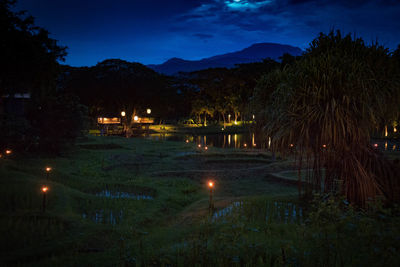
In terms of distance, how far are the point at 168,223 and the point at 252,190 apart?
4666 millimetres

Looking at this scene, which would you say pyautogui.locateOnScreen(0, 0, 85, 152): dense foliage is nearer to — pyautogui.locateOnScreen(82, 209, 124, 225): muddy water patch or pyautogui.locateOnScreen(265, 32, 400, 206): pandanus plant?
pyautogui.locateOnScreen(82, 209, 124, 225): muddy water patch

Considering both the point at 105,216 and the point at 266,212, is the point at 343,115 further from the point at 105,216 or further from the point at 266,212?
the point at 105,216

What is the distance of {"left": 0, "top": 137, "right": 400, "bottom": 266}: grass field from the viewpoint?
15.0 feet

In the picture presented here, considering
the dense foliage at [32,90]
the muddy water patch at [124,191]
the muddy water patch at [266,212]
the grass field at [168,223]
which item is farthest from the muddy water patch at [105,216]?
the dense foliage at [32,90]

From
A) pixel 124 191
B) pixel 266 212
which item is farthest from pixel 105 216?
pixel 266 212

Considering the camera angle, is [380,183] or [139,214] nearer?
[380,183]

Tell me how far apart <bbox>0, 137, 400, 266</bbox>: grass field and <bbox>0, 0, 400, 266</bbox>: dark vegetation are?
0.04m

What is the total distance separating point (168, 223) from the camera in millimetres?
8453

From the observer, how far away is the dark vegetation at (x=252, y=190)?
189 inches

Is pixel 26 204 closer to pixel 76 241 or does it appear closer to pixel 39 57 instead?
pixel 76 241

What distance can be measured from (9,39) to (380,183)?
14771 millimetres

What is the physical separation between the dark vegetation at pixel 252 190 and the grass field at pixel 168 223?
0.12ft

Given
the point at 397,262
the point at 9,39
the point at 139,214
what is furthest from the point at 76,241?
the point at 9,39

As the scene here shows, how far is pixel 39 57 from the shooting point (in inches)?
571
